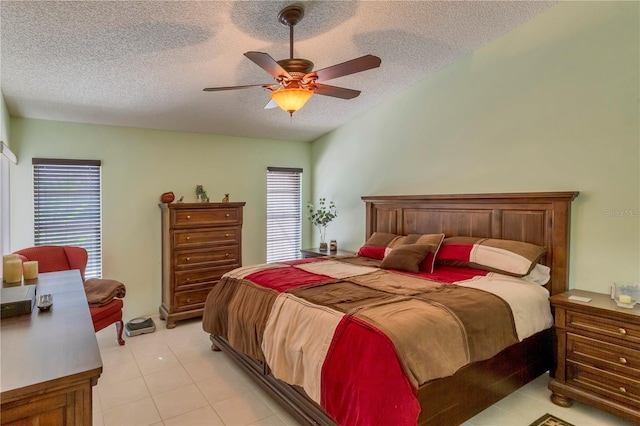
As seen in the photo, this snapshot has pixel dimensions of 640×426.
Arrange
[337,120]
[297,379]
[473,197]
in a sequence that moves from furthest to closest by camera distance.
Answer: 1. [337,120]
2. [473,197]
3. [297,379]

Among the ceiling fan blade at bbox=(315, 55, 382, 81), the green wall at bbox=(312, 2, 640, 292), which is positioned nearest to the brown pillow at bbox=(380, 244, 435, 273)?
the green wall at bbox=(312, 2, 640, 292)

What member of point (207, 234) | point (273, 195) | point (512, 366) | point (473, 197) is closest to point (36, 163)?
point (207, 234)

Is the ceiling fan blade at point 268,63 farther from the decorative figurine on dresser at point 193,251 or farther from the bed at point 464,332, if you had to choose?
the decorative figurine on dresser at point 193,251

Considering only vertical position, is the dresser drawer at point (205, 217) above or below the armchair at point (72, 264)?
above

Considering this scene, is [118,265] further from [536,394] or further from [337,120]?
[536,394]

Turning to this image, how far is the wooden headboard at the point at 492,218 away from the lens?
300 centimetres

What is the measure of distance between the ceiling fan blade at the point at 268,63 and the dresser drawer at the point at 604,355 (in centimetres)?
275

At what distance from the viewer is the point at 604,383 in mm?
2404

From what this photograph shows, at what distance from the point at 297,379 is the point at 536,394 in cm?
193

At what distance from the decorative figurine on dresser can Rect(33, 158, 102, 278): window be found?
2.44ft

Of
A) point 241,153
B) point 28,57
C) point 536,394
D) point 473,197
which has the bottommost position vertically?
point 536,394

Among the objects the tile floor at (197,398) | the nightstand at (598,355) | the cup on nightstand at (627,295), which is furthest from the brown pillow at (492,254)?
the tile floor at (197,398)

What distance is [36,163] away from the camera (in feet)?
12.4

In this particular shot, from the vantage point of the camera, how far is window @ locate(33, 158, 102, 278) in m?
3.86
